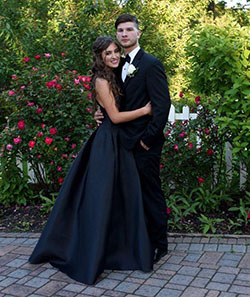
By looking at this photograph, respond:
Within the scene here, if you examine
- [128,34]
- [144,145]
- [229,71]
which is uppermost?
[128,34]

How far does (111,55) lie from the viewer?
3.86 metres

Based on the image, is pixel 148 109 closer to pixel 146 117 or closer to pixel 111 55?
pixel 146 117

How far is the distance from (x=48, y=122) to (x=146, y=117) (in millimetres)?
2323

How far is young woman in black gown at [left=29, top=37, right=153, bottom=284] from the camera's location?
383 cm

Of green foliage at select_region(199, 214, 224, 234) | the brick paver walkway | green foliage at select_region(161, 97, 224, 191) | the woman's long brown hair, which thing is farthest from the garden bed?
the woman's long brown hair

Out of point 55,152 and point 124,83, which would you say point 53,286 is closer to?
point 124,83

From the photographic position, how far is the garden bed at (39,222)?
487cm

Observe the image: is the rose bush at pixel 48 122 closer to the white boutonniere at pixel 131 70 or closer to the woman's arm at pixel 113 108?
the woman's arm at pixel 113 108

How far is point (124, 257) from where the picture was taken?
3965 millimetres

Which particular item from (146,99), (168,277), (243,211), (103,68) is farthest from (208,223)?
(103,68)

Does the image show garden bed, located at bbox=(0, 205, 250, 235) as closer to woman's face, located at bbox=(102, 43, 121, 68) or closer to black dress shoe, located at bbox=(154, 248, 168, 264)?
black dress shoe, located at bbox=(154, 248, 168, 264)

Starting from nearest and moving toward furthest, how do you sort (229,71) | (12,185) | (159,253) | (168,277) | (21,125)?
1. (168,277)
2. (159,253)
3. (229,71)
4. (21,125)
5. (12,185)

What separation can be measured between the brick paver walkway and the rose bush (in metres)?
1.48

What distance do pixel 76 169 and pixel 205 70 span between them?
78.5 inches
